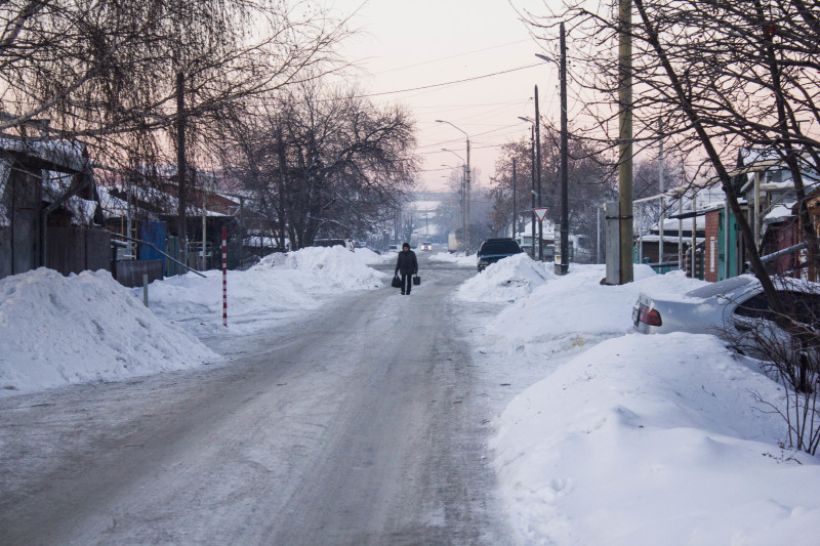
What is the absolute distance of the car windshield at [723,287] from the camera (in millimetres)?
11055

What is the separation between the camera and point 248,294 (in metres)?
25.5

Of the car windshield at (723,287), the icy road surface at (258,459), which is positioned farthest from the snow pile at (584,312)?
the icy road surface at (258,459)

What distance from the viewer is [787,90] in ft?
19.0

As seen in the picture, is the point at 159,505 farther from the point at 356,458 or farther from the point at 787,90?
the point at 787,90

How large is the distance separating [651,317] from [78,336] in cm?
815

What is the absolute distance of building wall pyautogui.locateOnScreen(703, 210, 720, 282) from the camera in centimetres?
2517

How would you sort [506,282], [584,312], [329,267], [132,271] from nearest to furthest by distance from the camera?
[584,312] → [132,271] → [506,282] → [329,267]

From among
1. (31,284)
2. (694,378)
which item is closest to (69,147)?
(31,284)

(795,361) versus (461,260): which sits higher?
(461,260)

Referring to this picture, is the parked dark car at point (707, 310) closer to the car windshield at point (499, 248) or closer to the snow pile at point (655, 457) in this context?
the snow pile at point (655, 457)

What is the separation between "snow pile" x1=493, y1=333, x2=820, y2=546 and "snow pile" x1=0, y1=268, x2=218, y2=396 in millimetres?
6227

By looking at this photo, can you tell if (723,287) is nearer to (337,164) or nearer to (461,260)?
(337,164)

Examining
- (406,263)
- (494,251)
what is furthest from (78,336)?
(494,251)

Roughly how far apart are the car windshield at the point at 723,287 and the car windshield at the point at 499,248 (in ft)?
95.9
